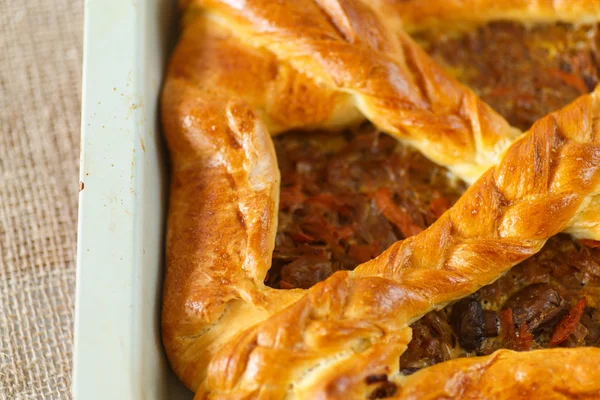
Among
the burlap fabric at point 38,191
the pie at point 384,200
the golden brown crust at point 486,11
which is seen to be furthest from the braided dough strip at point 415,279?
the burlap fabric at point 38,191

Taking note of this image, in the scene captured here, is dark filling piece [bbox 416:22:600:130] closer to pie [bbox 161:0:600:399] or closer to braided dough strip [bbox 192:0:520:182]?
pie [bbox 161:0:600:399]

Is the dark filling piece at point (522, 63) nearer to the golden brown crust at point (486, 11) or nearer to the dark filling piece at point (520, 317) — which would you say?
the golden brown crust at point (486, 11)

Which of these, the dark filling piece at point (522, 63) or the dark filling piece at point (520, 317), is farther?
the dark filling piece at point (522, 63)

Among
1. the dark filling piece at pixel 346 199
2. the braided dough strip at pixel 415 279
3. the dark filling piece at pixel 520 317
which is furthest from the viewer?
the dark filling piece at pixel 346 199

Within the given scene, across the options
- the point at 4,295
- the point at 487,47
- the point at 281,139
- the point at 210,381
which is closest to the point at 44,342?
the point at 4,295

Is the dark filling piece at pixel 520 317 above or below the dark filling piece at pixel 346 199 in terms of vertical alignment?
below

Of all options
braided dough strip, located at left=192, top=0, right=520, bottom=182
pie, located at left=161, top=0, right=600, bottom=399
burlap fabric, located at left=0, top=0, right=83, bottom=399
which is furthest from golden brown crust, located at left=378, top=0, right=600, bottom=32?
burlap fabric, located at left=0, top=0, right=83, bottom=399

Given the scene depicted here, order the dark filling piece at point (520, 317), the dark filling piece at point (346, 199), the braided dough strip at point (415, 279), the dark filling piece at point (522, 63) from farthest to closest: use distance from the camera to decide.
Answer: the dark filling piece at point (522, 63) < the dark filling piece at point (346, 199) < the dark filling piece at point (520, 317) < the braided dough strip at point (415, 279)
